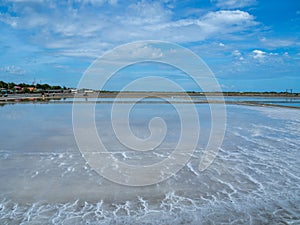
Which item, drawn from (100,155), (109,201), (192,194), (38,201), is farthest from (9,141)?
(192,194)

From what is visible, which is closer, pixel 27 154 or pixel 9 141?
pixel 27 154

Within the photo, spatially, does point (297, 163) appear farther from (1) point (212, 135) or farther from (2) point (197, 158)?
(1) point (212, 135)

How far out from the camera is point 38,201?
4.84 m

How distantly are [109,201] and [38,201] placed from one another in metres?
1.14

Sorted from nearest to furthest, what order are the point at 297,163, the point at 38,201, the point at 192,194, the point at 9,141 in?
1. the point at 38,201
2. the point at 192,194
3. the point at 297,163
4. the point at 9,141

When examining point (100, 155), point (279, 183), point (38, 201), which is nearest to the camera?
point (38, 201)

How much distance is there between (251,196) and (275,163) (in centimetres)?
255

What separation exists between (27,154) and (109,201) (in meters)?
4.05

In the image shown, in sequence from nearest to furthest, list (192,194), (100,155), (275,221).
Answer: (275,221) → (192,194) → (100,155)

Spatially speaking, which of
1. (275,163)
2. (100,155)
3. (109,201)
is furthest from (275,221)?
(100,155)

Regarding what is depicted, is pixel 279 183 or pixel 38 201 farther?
pixel 279 183

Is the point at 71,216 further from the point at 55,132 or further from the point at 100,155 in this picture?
the point at 55,132

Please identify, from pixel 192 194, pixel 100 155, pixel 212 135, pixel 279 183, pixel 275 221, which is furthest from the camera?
pixel 212 135

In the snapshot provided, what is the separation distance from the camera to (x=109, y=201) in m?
4.89
